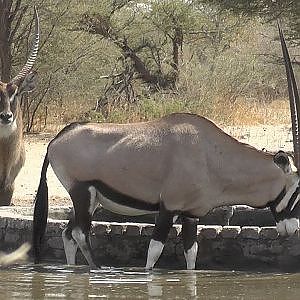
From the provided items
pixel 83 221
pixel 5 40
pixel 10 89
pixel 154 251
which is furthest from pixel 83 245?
pixel 5 40

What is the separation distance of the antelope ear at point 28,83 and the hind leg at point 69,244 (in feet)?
8.32

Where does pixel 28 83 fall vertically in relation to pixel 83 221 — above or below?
above

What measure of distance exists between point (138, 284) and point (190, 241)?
2.61 feet

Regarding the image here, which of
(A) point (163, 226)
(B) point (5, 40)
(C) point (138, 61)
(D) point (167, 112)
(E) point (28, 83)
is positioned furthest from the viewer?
(C) point (138, 61)

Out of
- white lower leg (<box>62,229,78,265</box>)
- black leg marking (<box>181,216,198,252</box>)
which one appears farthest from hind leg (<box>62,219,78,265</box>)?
black leg marking (<box>181,216,198,252</box>)

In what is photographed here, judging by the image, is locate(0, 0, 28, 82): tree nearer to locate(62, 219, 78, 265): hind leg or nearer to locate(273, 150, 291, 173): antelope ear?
locate(62, 219, 78, 265): hind leg

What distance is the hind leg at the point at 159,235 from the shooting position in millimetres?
7062

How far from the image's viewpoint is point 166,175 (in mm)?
7219

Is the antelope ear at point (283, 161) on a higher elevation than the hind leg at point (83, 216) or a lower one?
higher

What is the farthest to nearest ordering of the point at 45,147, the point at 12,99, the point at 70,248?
the point at 45,147
the point at 12,99
the point at 70,248

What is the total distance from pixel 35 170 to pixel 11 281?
679 cm

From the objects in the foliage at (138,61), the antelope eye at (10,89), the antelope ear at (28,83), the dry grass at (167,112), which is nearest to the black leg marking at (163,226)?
the antelope eye at (10,89)

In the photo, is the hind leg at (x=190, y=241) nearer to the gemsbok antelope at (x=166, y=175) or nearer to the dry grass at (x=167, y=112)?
the gemsbok antelope at (x=166, y=175)

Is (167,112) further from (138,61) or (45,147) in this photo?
(138,61)
